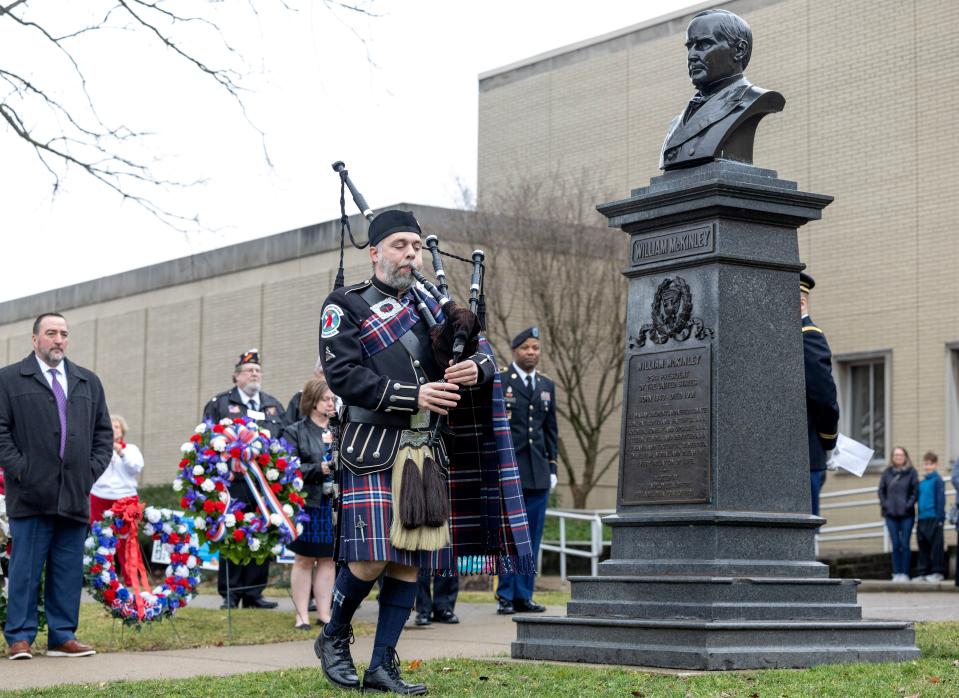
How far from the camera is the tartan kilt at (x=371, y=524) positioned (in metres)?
7.39

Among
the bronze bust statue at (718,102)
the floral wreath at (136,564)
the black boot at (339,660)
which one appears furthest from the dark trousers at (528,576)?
the black boot at (339,660)

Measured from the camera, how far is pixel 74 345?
1420 inches

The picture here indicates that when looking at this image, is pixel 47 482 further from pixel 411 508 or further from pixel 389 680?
pixel 411 508

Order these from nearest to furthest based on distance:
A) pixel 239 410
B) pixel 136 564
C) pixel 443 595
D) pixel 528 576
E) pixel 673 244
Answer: pixel 673 244 < pixel 136 564 < pixel 443 595 < pixel 528 576 < pixel 239 410

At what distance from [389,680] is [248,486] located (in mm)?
4903

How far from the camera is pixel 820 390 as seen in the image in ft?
33.7

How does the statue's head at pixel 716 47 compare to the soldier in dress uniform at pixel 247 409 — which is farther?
the soldier in dress uniform at pixel 247 409

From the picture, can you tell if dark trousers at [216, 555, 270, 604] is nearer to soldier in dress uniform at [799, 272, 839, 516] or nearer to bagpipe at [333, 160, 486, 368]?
soldier in dress uniform at [799, 272, 839, 516]

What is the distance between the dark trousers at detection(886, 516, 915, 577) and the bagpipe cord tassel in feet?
46.0

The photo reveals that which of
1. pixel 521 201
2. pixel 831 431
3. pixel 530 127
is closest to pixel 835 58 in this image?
pixel 521 201

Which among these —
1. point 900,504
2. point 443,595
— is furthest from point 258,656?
point 900,504

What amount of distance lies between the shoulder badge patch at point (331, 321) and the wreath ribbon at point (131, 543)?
4.52 m

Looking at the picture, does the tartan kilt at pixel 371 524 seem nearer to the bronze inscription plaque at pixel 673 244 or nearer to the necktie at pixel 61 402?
the bronze inscription plaque at pixel 673 244

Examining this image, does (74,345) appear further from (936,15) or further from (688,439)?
(688,439)
